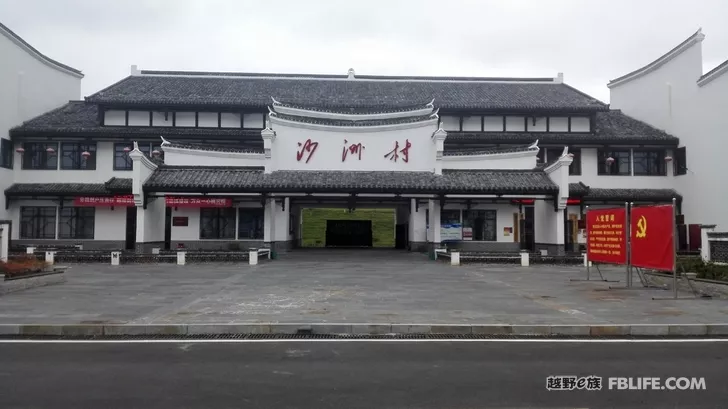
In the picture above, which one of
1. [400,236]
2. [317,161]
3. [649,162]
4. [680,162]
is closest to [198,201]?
[317,161]

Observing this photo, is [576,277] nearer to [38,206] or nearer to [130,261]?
[130,261]

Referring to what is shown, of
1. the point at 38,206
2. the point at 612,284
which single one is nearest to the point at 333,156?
the point at 612,284

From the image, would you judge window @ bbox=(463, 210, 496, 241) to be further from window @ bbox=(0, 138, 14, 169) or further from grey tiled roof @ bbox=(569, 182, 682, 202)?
window @ bbox=(0, 138, 14, 169)

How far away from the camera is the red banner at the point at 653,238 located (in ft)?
42.7

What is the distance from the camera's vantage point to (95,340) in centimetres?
847

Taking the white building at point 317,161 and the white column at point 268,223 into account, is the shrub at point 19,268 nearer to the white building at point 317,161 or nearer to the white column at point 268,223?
the white building at point 317,161

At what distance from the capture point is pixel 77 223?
29703mm

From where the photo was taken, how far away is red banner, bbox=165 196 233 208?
87.2 feet

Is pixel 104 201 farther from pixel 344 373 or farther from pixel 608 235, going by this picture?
pixel 344 373

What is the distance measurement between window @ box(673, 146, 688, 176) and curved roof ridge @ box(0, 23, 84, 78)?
39246mm

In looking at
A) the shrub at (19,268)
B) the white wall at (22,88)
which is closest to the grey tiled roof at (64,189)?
the white wall at (22,88)

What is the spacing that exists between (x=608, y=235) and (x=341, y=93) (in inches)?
900

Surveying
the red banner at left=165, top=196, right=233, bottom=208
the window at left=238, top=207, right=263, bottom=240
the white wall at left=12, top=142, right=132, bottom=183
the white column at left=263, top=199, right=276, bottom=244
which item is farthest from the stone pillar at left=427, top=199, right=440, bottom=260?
the white wall at left=12, top=142, right=132, bottom=183

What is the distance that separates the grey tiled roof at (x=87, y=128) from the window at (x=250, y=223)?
199 inches
